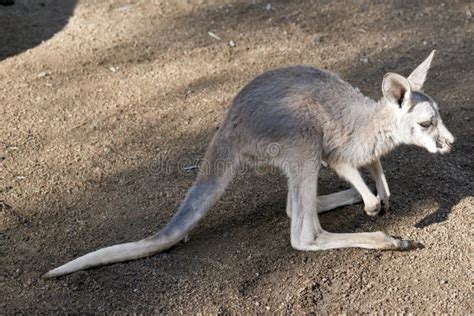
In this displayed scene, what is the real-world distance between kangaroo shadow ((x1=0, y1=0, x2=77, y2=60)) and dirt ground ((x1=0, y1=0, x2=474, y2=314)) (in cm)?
2

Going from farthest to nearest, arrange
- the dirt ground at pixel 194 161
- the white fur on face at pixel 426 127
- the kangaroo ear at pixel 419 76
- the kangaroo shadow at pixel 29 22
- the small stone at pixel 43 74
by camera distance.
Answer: the kangaroo shadow at pixel 29 22
the small stone at pixel 43 74
the kangaroo ear at pixel 419 76
the white fur on face at pixel 426 127
the dirt ground at pixel 194 161

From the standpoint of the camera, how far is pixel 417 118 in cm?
329

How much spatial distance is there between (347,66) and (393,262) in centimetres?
224

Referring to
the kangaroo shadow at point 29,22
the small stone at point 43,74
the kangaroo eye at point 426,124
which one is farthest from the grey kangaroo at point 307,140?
the kangaroo shadow at point 29,22

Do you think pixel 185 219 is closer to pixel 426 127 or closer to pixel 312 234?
pixel 312 234

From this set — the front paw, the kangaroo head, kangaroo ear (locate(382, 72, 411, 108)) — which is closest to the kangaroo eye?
the kangaroo head

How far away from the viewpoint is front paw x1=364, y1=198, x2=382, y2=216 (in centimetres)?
338

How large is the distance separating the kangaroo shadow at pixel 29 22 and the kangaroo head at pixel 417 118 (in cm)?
345

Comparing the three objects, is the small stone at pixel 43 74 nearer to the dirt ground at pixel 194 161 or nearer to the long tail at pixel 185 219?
the dirt ground at pixel 194 161

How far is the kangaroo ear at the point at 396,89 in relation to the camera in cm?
320

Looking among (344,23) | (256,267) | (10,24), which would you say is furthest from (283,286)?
(10,24)

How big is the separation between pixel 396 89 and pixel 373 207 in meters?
0.60

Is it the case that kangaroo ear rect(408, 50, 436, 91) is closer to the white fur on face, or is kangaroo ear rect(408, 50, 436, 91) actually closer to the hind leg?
the white fur on face

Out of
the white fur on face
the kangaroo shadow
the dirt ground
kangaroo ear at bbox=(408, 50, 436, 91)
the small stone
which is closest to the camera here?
the dirt ground
